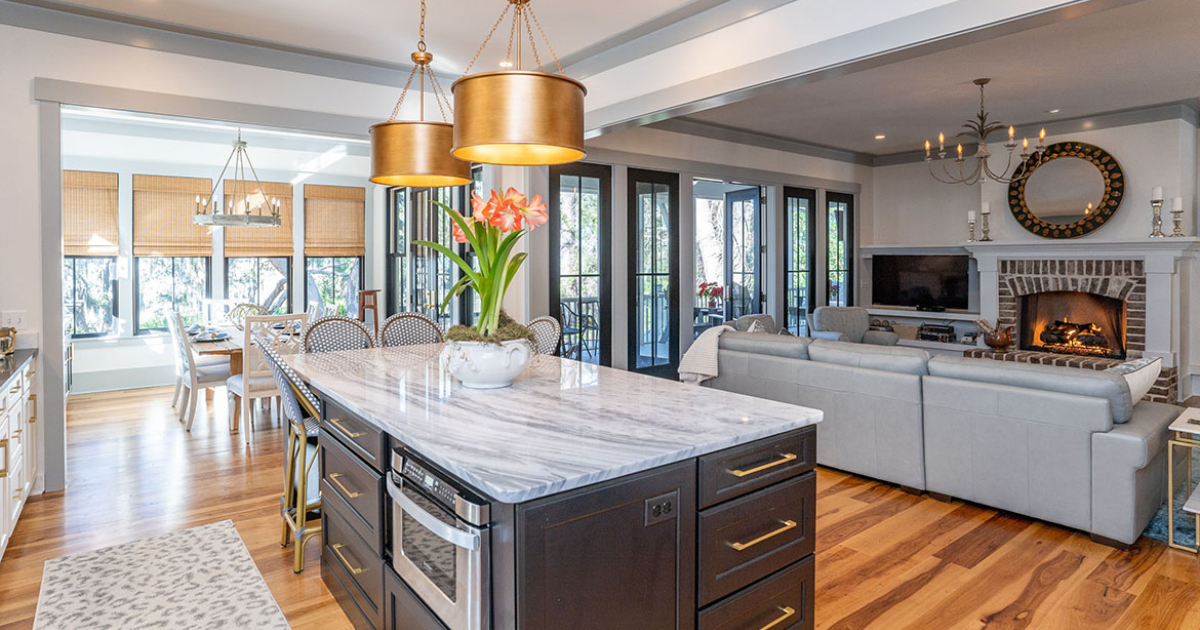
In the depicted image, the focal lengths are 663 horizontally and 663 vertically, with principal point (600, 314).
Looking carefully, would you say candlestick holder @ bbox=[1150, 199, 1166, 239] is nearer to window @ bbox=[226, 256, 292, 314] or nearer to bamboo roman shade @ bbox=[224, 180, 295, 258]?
bamboo roman shade @ bbox=[224, 180, 295, 258]

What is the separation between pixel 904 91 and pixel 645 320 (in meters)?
3.02

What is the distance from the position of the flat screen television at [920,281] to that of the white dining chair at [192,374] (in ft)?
25.3

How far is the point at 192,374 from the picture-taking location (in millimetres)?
5152

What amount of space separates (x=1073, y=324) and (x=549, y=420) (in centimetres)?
725

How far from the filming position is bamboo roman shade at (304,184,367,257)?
8.01 meters

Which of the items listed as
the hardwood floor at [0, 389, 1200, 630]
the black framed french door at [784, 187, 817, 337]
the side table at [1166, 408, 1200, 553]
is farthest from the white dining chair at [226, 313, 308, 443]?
the black framed french door at [784, 187, 817, 337]

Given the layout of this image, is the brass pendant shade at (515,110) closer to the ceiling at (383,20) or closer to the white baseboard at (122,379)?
the ceiling at (383,20)

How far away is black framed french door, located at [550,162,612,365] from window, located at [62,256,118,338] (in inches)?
190

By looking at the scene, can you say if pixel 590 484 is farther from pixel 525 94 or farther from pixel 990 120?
pixel 990 120

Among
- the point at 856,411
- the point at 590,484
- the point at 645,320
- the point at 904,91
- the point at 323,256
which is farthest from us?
the point at 323,256

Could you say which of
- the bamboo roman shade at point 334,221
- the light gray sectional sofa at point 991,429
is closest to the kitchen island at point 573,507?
the light gray sectional sofa at point 991,429

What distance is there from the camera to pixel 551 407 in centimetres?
208

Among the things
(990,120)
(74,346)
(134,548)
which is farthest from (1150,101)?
(74,346)

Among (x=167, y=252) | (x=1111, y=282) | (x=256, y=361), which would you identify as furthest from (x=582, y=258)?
(x=1111, y=282)
